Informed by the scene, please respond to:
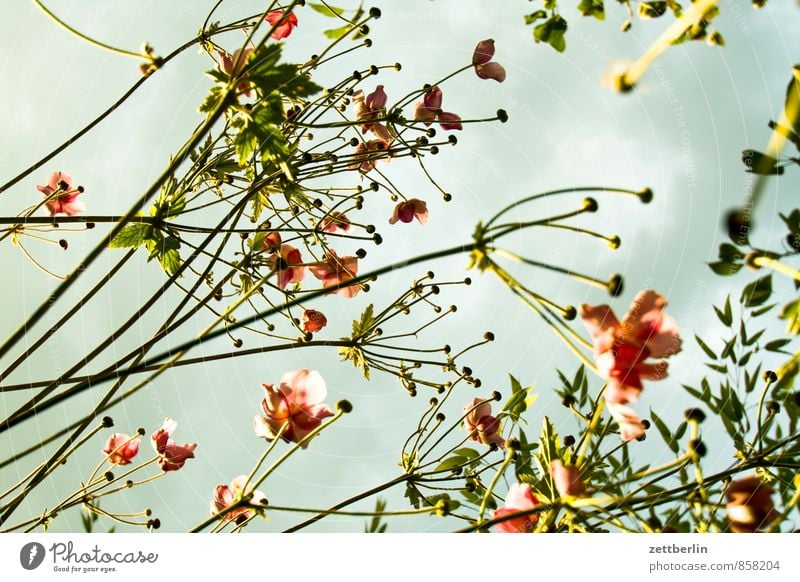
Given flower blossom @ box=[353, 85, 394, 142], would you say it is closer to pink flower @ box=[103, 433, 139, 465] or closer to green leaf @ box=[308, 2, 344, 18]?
green leaf @ box=[308, 2, 344, 18]

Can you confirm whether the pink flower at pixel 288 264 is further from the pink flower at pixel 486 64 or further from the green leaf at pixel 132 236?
the pink flower at pixel 486 64

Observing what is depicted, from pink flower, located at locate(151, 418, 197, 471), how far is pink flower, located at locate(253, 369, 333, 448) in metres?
0.26

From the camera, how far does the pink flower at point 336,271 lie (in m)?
1.02

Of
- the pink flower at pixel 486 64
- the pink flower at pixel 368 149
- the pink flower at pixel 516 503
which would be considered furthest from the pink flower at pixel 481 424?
the pink flower at pixel 486 64

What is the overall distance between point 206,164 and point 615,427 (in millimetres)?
802

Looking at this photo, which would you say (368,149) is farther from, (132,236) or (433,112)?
(132,236)

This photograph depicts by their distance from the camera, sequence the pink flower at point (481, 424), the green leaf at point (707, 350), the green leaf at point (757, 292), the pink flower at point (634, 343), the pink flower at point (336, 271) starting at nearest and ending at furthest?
the pink flower at point (634, 343) → the green leaf at point (757, 292) → the green leaf at point (707, 350) → the pink flower at point (481, 424) → the pink flower at point (336, 271)

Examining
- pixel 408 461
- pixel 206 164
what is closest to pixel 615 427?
pixel 408 461

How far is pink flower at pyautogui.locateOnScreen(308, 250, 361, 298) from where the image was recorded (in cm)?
102

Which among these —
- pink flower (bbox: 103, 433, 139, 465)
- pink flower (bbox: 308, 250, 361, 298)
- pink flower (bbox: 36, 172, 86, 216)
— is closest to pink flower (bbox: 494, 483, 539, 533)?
pink flower (bbox: 308, 250, 361, 298)

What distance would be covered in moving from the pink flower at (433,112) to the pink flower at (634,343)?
572 millimetres
